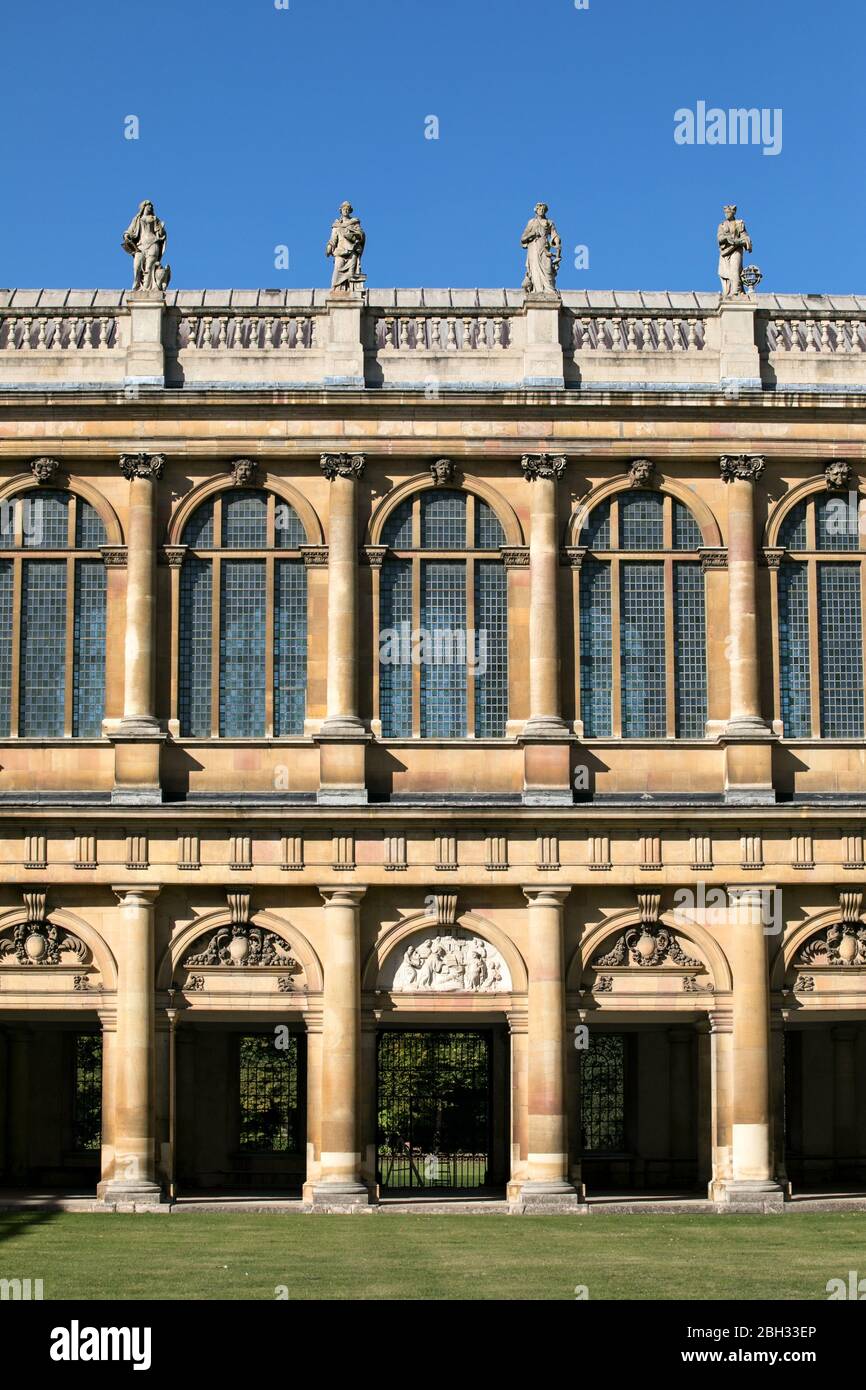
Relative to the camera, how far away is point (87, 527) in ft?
148

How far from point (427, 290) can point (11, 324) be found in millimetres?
8440

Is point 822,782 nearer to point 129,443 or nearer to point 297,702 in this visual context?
point 297,702

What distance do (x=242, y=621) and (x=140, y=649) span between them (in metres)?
2.04

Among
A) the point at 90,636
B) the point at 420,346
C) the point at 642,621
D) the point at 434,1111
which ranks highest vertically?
the point at 420,346

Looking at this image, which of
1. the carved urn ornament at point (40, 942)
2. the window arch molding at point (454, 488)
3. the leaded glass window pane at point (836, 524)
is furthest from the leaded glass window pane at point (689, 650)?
the carved urn ornament at point (40, 942)

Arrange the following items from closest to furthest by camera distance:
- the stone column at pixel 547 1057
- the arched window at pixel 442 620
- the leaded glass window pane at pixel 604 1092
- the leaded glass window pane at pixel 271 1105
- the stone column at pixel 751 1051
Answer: the stone column at pixel 547 1057 < the stone column at pixel 751 1051 < the arched window at pixel 442 620 < the leaded glass window pane at pixel 271 1105 < the leaded glass window pane at pixel 604 1092

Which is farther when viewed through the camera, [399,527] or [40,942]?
[399,527]

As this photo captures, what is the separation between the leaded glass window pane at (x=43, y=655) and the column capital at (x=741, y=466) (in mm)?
12747

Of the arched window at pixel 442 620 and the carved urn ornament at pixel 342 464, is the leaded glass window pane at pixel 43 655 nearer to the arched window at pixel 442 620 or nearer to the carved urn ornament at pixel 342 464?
the carved urn ornament at pixel 342 464

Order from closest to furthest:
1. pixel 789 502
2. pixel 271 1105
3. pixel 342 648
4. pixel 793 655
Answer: pixel 342 648 < pixel 793 655 < pixel 789 502 < pixel 271 1105

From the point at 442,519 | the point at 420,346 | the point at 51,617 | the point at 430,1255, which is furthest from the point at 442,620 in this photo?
the point at 430,1255

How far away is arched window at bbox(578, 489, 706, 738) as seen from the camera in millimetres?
44969

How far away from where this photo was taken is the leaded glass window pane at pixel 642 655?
45.0m

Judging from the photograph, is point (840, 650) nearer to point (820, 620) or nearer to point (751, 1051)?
point (820, 620)
